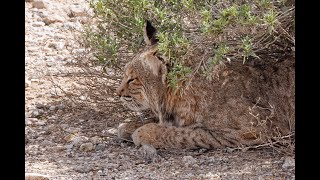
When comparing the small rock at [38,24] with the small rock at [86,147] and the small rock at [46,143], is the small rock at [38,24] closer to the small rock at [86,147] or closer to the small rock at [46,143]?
the small rock at [46,143]

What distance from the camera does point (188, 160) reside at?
5.82m

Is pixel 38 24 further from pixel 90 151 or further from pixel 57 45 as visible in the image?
pixel 90 151

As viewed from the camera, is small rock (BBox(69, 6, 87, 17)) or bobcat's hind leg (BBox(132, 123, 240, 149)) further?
small rock (BBox(69, 6, 87, 17))

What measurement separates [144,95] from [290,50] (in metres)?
1.40

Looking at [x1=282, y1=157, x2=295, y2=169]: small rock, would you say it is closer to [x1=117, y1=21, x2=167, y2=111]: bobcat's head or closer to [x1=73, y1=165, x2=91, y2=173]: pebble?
[x1=117, y1=21, x2=167, y2=111]: bobcat's head

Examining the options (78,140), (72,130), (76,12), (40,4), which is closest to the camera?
(78,140)

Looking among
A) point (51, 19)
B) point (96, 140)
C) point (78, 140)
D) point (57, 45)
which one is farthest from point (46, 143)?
point (51, 19)

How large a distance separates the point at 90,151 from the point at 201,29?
67.3 inches

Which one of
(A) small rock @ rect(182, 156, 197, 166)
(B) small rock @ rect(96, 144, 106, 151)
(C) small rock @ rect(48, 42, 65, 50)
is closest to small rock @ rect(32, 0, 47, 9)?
(C) small rock @ rect(48, 42, 65, 50)

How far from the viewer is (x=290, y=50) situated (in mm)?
6367

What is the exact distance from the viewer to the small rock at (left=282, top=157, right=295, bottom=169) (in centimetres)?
546

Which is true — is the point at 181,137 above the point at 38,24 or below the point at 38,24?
below

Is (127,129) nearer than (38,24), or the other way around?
(127,129)

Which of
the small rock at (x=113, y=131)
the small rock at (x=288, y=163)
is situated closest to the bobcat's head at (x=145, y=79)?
the small rock at (x=113, y=131)
